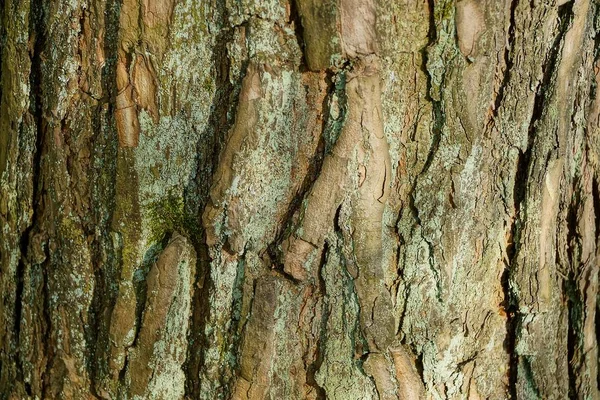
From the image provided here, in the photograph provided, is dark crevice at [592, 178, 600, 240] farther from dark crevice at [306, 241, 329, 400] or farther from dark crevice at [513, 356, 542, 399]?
dark crevice at [306, 241, 329, 400]

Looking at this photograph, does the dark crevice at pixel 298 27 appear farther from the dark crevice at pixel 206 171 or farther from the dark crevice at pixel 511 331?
the dark crevice at pixel 511 331

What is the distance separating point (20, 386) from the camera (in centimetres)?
139

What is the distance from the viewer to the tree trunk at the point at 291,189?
112 centimetres

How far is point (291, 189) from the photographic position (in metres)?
1.16

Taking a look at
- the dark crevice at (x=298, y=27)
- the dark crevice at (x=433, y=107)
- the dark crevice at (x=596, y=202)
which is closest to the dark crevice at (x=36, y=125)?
the dark crevice at (x=298, y=27)

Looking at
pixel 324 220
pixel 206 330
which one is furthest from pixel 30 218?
pixel 324 220

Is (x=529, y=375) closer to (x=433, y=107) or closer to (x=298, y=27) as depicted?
(x=433, y=107)

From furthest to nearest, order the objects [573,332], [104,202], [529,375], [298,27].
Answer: [573,332]
[529,375]
[104,202]
[298,27]

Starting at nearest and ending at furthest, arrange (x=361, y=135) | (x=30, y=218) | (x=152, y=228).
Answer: (x=361, y=135) → (x=152, y=228) → (x=30, y=218)

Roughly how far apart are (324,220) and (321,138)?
134 millimetres

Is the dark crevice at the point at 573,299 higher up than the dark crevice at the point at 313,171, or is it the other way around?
the dark crevice at the point at 313,171

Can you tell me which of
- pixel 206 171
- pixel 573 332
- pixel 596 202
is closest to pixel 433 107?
pixel 206 171

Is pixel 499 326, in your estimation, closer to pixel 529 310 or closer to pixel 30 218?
pixel 529 310

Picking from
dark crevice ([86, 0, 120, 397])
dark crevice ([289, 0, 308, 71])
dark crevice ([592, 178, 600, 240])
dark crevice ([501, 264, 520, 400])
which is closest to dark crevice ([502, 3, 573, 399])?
dark crevice ([501, 264, 520, 400])
